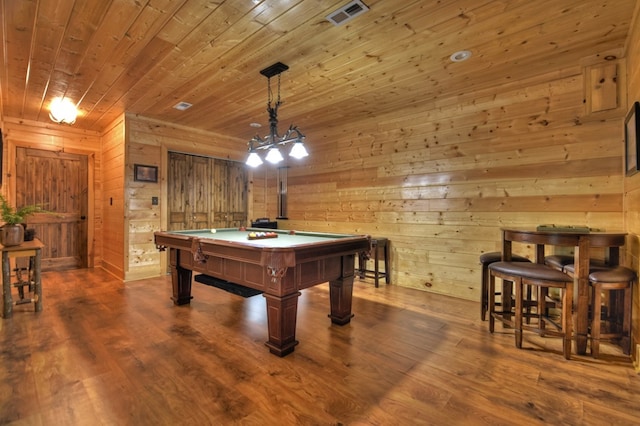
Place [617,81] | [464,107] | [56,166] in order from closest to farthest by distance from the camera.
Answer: [617,81] < [464,107] < [56,166]

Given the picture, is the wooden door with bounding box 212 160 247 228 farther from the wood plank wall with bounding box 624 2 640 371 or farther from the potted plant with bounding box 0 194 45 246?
the wood plank wall with bounding box 624 2 640 371

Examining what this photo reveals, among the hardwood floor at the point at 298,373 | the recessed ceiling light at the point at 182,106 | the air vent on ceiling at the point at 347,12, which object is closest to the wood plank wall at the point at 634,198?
the hardwood floor at the point at 298,373

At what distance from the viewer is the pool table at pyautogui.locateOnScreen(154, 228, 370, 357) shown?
2305 millimetres

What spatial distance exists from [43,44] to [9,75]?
116cm

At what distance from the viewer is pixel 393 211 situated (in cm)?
454

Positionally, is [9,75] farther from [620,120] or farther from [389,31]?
[620,120]

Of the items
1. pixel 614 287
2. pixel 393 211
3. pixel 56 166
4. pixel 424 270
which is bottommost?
pixel 424 270

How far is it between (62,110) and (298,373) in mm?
4655

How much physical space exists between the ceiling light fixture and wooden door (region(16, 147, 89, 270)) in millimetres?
1650

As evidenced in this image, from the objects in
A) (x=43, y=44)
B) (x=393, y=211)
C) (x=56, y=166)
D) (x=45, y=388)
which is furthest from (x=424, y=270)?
(x=56, y=166)

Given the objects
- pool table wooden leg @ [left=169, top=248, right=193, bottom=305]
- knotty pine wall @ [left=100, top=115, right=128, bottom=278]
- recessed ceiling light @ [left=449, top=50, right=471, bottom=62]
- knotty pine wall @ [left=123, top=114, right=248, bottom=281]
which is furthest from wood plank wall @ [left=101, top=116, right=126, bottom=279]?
recessed ceiling light @ [left=449, top=50, right=471, bottom=62]

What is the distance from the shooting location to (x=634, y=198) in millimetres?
2383

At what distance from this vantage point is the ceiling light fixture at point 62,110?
403 cm

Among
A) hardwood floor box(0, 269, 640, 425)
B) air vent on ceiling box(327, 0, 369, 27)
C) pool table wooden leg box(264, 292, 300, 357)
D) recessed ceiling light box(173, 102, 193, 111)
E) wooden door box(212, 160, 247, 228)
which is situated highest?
air vent on ceiling box(327, 0, 369, 27)
